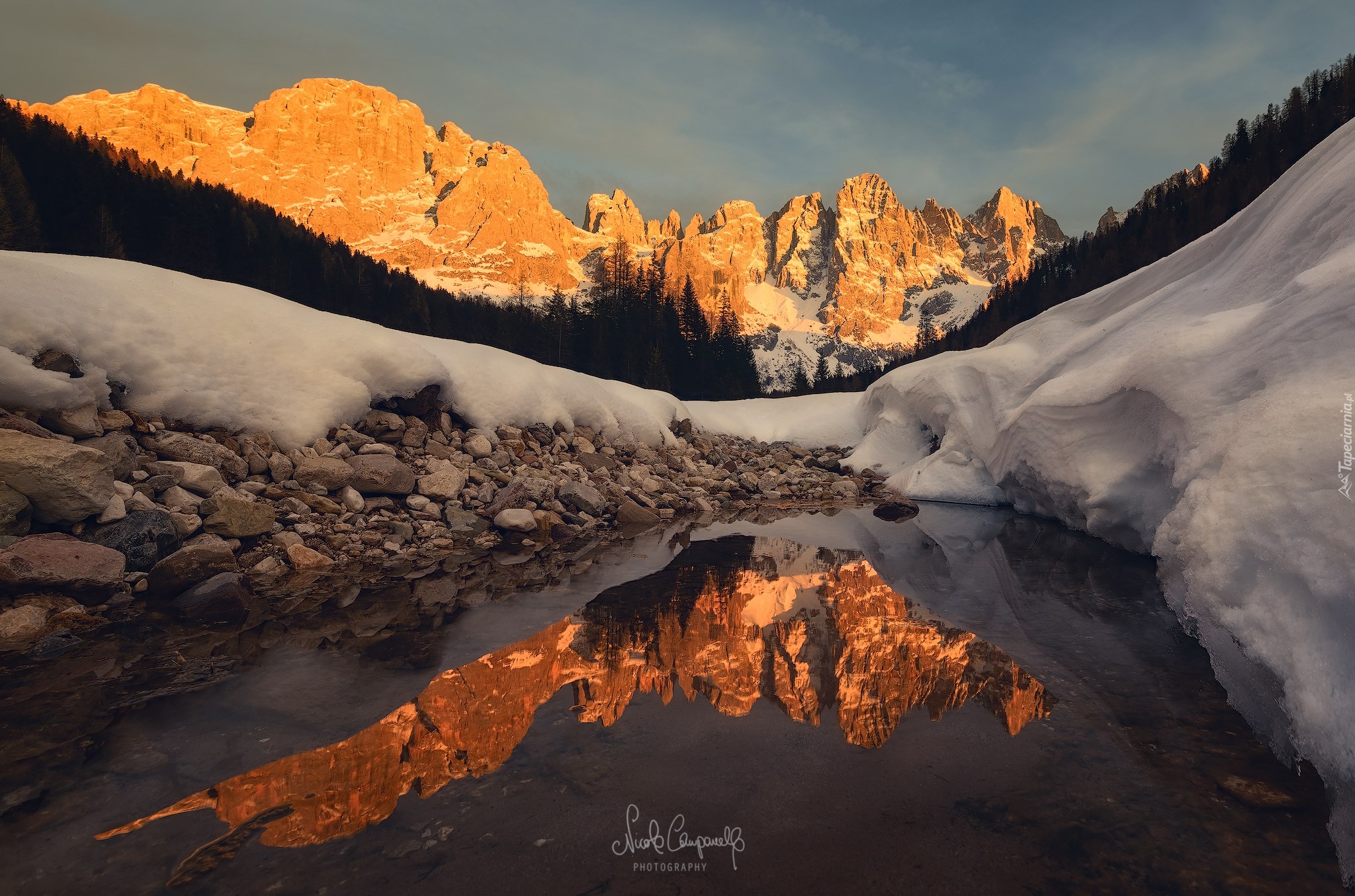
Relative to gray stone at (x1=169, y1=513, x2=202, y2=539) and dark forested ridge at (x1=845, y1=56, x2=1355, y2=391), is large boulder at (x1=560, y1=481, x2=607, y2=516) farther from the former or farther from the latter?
dark forested ridge at (x1=845, y1=56, x2=1355, y2=391)

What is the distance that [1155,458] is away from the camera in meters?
6.72

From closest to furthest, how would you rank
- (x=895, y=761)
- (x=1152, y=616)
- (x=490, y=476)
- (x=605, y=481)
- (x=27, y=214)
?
(x=895, y=761), (x=1152, y=616), (x=490, y=476), (x=605, y=481), (x=27, y=214)

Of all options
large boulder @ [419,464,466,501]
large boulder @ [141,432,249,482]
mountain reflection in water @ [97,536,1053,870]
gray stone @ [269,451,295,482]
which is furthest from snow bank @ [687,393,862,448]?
mountain reflection in water @ [97,536,1053,870]

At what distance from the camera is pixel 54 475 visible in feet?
17.9

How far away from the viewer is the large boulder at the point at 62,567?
16.1 ft

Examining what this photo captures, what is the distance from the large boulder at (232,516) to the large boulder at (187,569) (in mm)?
565

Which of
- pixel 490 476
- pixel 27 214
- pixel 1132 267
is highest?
pixel 1132 267

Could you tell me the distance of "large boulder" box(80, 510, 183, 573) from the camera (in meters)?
5.73

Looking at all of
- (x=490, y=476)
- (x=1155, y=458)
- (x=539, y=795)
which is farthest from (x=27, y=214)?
(x=1155, y=458)

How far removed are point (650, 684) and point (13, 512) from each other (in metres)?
6.32

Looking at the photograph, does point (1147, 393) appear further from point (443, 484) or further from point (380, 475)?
point (380, 475)

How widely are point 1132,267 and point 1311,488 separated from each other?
58385 mm

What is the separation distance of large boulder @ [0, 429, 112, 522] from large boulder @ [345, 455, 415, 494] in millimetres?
3152

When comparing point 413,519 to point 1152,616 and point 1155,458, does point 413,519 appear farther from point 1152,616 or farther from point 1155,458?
point 1155,458
